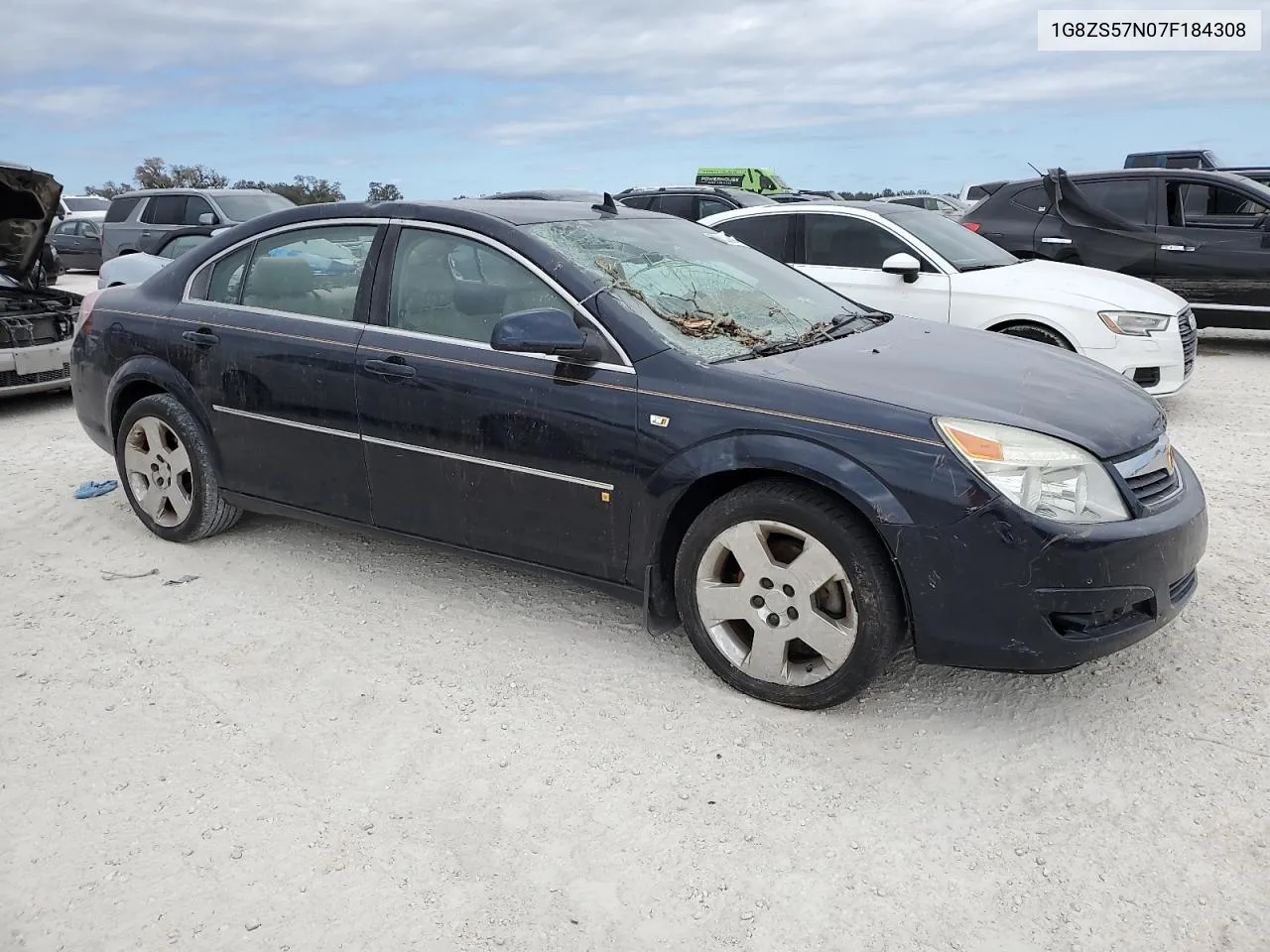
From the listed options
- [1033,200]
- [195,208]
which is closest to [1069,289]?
[1033,200]

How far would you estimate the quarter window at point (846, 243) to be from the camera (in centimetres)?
781

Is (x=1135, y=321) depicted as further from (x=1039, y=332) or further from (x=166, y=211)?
(x=166, y=211)

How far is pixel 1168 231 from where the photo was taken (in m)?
9.85

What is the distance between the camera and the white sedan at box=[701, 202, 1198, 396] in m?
7.13

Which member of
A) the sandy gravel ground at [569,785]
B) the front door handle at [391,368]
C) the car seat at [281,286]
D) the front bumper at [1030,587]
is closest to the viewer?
the sandy gravel ground at [569,785]

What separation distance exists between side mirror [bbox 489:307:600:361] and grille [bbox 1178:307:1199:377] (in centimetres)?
539

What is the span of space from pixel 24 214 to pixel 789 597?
697 centimetres

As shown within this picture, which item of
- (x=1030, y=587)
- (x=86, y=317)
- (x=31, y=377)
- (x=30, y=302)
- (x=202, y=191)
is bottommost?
(x=1030, y=587)

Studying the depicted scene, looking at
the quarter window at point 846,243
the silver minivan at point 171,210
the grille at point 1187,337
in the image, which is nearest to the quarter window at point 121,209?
the silver minivan at point 171,210

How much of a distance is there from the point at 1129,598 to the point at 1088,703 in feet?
1.76

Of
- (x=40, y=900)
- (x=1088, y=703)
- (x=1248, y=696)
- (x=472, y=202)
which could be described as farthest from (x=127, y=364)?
(x=1248, y=696)

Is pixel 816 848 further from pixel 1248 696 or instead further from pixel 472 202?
pixel 472 202

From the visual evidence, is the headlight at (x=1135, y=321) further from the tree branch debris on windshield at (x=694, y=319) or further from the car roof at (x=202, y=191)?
the car roof at (x=202, y=191)

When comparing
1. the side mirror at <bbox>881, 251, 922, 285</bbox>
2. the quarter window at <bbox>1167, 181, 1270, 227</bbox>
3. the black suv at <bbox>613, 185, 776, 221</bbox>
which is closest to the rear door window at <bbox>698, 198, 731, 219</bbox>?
the black suv at <bbox>613, 185, 776, 221</bbox>
